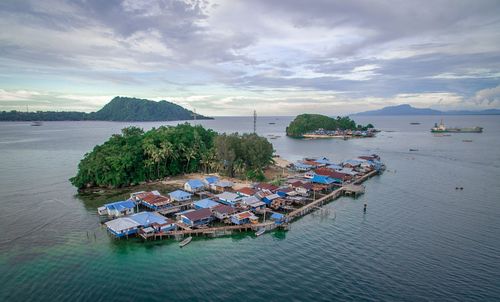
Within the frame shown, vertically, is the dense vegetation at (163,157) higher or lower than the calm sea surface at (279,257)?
higher

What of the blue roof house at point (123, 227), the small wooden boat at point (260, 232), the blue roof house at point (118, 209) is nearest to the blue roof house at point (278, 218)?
the small wooden boat at point (260, 232)

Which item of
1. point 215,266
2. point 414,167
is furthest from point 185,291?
point 414,167

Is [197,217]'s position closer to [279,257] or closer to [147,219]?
[147,219]

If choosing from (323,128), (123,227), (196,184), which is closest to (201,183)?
(196,184)

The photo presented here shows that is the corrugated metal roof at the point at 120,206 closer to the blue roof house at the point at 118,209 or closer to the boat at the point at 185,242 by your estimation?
the blue roof house at the point at 118,209

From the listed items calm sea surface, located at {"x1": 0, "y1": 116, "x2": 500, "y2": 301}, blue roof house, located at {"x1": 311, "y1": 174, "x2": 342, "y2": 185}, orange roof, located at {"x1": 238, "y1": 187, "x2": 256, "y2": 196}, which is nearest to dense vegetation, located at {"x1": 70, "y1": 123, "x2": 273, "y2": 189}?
calm sea surface, located at {"x1": 0, "y1": 116, "x2": 500, "y2": 301}

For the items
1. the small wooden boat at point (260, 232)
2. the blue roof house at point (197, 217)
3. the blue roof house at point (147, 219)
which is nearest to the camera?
the blue roof house at point (147, 219)
